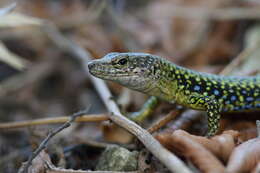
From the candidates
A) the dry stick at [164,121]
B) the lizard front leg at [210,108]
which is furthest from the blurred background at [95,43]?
the lizard front leg at [210,108]

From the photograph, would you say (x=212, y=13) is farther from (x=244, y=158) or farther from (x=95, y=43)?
(x=244, y=158)

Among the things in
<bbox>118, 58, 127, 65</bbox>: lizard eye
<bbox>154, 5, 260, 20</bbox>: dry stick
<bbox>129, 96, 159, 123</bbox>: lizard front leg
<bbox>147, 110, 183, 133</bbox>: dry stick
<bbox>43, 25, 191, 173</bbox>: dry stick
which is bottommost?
<bbox>129, 96, 159, 123</bbox>: lizard front leg

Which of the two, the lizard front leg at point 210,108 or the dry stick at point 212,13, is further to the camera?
the dry stick at point 212,13

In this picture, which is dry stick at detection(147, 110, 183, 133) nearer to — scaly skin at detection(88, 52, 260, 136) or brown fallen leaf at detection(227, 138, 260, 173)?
scaly skin at detection(88, 52, 260, 136)

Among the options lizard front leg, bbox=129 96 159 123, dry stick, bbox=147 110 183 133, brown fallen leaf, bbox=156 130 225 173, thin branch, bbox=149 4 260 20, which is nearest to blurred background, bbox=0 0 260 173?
thin branch, bbox=149 4 260 20

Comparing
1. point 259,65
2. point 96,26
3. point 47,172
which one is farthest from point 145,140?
point 96,26

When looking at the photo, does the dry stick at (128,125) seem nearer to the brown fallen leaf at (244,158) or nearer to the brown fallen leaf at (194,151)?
the brown fallen leaf at (194,151)
